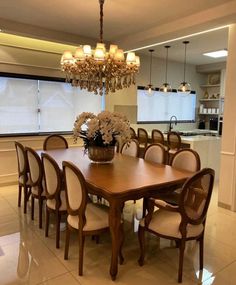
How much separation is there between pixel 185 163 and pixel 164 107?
461 centimetres

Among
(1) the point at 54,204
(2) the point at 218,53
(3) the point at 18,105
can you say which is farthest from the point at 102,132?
(2) the point at 218,53

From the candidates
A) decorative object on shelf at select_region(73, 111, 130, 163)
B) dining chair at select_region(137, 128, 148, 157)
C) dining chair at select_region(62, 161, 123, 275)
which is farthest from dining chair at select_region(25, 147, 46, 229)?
dining chair at select_region(137, 128, 148, 157)

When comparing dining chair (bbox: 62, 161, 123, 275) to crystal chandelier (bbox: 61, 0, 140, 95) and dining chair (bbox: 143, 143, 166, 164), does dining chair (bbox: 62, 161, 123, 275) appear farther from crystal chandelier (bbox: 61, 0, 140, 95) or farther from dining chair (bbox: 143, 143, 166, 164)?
crystal chandelier (bbox: 61, 0, 140, 95)

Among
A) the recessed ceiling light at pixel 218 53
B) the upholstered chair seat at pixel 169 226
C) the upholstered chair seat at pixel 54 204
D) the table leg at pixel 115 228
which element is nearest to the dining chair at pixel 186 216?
the upholstered chair seat at pixel 169 226

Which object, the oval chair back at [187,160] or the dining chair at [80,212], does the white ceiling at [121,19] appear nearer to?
the oval chair back at [187,160]

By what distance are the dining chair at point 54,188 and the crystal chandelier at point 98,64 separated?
136cm

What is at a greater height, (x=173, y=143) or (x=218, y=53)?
(x=218, y=53)

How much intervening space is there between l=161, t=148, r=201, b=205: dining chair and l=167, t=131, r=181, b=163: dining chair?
6.02ft

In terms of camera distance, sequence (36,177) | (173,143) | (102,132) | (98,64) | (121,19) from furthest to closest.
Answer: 1. (173,143)
2. (121,19)
3. (98,64)
4. (36,177)
5. (102,132)

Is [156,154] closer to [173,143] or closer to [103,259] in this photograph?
[103,259]

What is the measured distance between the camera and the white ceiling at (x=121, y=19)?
3.38 meters

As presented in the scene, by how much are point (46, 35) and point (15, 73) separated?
95cm

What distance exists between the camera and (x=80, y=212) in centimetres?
225

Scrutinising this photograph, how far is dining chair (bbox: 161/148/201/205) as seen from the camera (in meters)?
2.93
